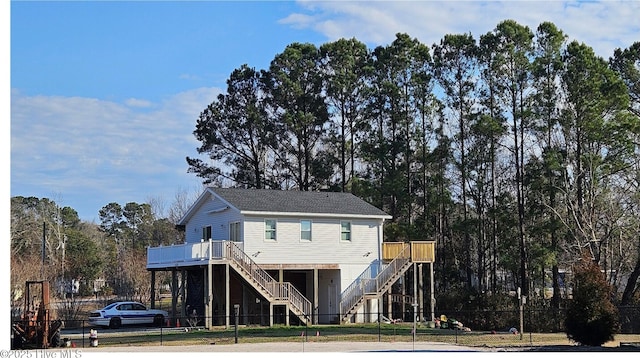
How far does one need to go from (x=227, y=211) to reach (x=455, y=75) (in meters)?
19.8

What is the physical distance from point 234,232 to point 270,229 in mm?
1798

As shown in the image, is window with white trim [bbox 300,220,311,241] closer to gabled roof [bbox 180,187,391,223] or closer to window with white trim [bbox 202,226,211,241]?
gabled roof [bbox 180,187,391,223]

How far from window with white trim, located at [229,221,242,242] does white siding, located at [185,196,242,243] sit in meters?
0.25

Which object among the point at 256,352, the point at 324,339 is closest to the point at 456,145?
the point at 324,339

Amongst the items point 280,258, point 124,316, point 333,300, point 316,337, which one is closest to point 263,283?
point 280,258

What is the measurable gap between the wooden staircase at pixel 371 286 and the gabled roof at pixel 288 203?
289 cm

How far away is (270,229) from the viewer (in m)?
41.2

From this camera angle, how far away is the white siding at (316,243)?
40.7 metres

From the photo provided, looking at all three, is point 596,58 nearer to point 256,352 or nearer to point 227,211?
point 227,211

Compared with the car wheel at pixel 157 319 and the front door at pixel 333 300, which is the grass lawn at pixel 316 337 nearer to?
the car wheel at pixel 157 319

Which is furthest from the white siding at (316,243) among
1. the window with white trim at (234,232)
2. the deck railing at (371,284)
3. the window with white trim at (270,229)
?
the deck railing at (371,284)

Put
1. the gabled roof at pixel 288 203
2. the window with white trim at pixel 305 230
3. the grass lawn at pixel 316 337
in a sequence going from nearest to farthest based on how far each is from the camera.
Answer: the grass lawn at pixel 316 337 < the gabled roof at pixel 288 203 < the window with white trim at pixel 305 230

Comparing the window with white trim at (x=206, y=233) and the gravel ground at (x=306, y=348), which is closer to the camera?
the gravel ground at (x=306, y=348)

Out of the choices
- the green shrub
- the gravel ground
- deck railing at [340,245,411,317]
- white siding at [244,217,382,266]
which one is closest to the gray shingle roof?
white siding at [244,217,382,266]
